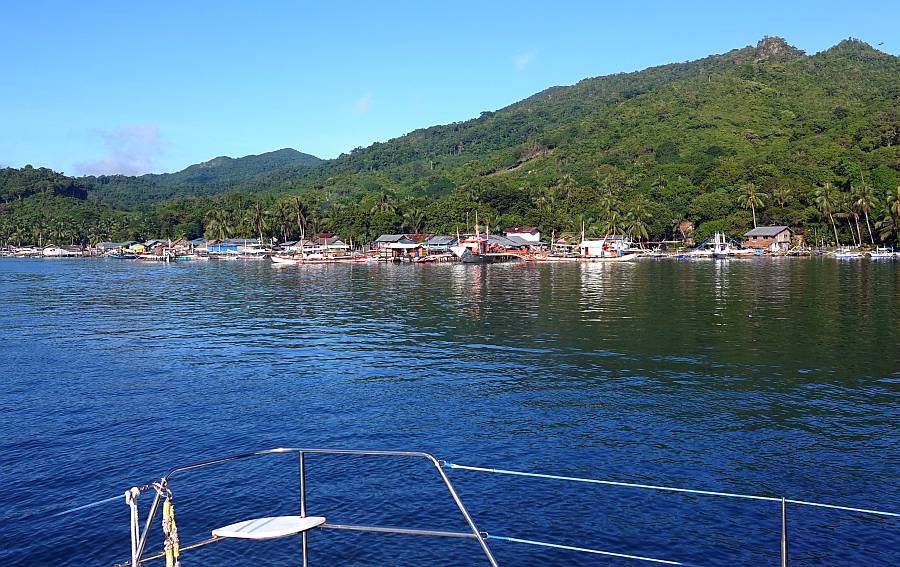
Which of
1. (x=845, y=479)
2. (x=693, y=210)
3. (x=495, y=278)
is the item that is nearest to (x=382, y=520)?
(x=845, y=479)

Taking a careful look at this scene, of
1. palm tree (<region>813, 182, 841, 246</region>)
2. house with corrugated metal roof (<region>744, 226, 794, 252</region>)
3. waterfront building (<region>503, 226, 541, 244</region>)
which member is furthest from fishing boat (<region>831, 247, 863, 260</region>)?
waterfront building (<region>503, 226, 541, 244</region>)

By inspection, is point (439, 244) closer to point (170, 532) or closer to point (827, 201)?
point (827, 201)

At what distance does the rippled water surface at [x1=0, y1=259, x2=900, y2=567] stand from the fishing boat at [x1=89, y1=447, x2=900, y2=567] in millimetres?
185

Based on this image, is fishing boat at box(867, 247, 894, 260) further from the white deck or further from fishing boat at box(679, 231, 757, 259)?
the white deck

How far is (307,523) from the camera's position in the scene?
11695 millimetres

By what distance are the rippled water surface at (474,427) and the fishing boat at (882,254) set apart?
9131cm

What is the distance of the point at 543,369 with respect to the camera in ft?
111

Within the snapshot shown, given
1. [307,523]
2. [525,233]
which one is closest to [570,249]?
[525,233]

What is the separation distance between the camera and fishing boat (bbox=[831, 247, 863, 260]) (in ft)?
447

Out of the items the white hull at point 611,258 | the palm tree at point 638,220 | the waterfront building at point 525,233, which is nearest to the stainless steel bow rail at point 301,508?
the white hull at point 611,258

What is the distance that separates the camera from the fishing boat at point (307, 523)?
10.2 meters

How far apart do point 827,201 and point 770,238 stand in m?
14.6

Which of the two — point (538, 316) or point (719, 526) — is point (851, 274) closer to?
point (538, 316)

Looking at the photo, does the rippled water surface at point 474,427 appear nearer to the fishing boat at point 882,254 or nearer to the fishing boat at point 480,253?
the fishing boat at point 882,254
